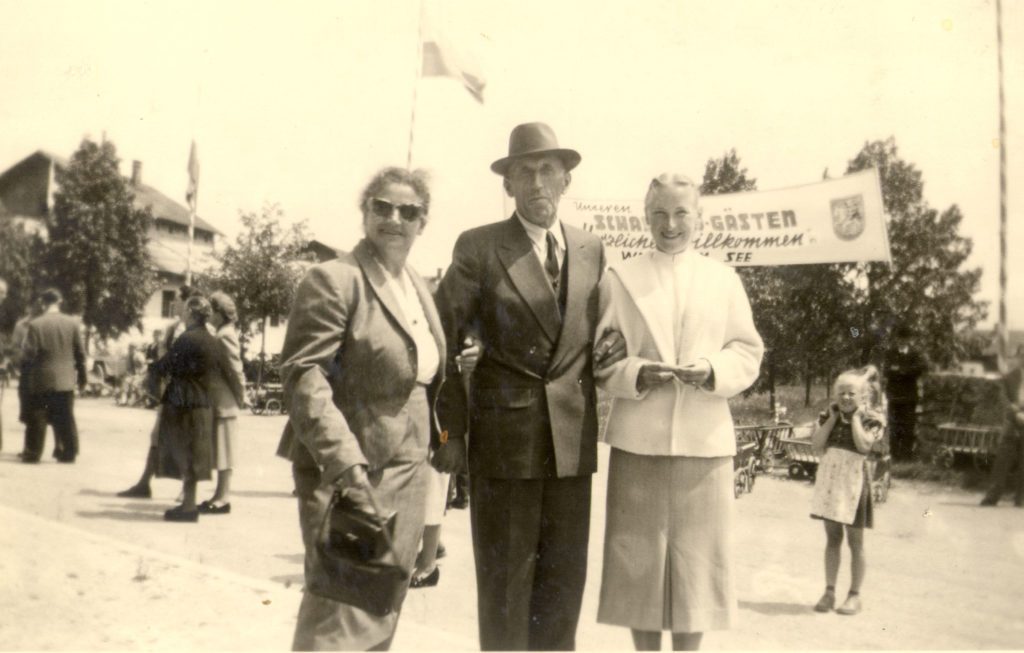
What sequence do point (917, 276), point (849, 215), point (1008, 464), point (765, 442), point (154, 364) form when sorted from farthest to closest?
point (765, 442) → point (849, 215) → point (154, 364) → point (917, 276) → point (1008, 464)

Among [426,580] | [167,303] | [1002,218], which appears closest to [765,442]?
[1002,218]

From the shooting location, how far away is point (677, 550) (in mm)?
2662

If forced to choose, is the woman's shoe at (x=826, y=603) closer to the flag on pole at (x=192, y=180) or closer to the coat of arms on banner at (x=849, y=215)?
the coat of arms on banner at (x=849, y=215)

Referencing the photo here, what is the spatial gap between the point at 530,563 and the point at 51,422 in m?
4.09

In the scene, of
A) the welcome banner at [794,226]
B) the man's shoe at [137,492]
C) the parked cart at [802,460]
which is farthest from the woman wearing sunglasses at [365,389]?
the parked cart at [802,460]

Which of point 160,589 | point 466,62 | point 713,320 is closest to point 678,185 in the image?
point 713,320

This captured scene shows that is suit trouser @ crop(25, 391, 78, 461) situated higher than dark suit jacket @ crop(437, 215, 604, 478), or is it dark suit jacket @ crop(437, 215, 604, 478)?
dark suit jacket @ crop(437, 215, 604, 478)

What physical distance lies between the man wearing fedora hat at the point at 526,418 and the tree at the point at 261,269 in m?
2.28

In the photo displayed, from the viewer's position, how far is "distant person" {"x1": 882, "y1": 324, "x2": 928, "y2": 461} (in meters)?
5.20

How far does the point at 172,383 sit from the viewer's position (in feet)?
18.8

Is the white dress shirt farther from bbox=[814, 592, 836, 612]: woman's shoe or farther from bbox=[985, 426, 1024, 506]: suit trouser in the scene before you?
bbox=[985, 426, 1024, 506]: suit trouser

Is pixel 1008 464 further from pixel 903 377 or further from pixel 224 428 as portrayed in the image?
pixel 224 428

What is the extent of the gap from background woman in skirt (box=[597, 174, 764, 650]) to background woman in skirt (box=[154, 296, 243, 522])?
3535mm

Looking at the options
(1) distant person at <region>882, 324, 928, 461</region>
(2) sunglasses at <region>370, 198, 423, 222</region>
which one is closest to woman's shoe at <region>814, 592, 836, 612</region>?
(1) distant person at <region>882, 324, 928, 461</region>
